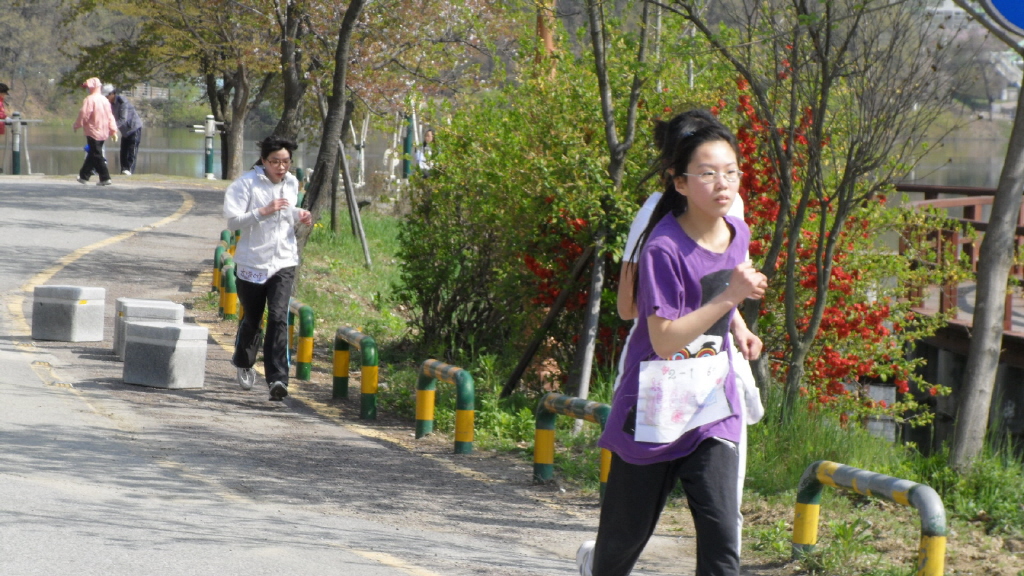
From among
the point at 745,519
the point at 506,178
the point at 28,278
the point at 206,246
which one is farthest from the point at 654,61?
the point at 206,246

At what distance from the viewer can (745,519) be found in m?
6.50

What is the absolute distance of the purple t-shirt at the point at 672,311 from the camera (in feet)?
12.0

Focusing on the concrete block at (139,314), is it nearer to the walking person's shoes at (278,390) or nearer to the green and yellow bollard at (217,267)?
the walking person's shoes at (278,390)

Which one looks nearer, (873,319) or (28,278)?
(873,319)

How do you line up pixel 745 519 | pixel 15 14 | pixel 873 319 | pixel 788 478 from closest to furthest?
1. pixel 745 519
2. pixel 788 478
3. pixel 873 319
4. pixel 15 14

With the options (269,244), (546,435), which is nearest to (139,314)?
(269,244)

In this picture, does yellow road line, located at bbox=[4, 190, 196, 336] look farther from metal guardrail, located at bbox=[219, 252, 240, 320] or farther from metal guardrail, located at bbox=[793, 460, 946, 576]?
metal guardrail, located at bbox=[793, 460, 946, 576]

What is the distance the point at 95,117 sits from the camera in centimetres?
2280

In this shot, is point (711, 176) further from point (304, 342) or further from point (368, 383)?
point (304, 342)

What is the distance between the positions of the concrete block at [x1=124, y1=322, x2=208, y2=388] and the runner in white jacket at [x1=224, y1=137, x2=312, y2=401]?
1.55 feet

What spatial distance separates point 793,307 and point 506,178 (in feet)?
8.78

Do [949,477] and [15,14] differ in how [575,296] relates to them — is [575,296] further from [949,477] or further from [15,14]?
[15,14]

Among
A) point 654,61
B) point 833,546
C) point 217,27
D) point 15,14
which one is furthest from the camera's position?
point 15,14

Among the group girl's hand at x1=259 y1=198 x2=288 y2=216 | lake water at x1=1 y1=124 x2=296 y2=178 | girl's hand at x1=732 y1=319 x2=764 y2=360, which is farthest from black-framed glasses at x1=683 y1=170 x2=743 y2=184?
lake water at x1=1 y1=124 x2=296 y2=178
